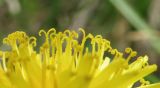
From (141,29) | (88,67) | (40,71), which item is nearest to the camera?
(88,67)

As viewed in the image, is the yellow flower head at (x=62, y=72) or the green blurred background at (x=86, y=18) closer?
the yellow flower head at (x=62, y=72)

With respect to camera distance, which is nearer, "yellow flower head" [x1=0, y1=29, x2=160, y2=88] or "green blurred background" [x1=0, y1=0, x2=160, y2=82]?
"yellow flower head" [x1=0, y1=29, x2=160, y2=88]

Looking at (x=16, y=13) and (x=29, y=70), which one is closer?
(x=29, y=70)

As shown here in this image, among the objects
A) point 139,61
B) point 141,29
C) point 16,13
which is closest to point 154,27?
point 141,29

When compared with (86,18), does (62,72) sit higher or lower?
lower

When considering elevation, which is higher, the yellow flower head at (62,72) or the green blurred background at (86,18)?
the green blurred background at (86,18)

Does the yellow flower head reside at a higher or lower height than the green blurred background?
lower

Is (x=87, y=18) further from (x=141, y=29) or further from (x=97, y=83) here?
(x=97, y=83)

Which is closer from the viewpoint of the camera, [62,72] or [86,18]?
[62,72]
